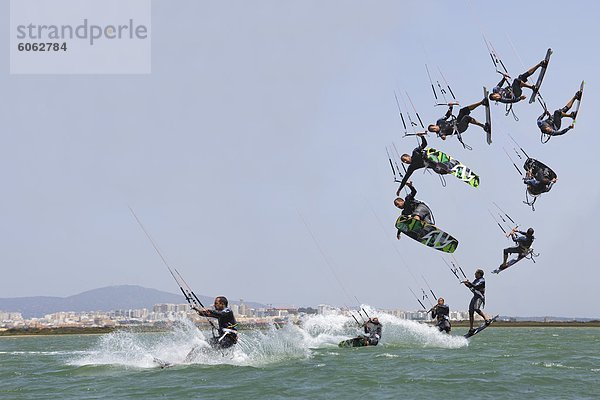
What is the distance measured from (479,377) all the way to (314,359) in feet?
20.9

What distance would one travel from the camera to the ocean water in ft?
49.0

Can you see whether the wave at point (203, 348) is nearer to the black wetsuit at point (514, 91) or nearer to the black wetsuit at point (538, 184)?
the black wetsuit at point (538, 184)

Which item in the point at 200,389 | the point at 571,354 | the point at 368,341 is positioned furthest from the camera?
the point at 368,341

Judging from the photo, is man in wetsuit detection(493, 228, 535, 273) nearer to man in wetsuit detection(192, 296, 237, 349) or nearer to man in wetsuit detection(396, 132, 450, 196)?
man in wetsuit detection(396, 132, 450, 196)

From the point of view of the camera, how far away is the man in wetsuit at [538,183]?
21.7m

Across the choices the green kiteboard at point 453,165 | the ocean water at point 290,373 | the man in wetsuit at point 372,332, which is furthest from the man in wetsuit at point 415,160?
the man in wetsuit at point 372,332

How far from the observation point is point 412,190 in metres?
21.2

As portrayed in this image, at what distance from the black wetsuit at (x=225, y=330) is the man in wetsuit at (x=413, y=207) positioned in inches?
244

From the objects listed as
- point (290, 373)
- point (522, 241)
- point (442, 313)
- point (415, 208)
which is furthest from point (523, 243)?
point (290, 373)

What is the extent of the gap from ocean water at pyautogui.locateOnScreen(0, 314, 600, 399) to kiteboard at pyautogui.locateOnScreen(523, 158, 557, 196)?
5.19 metres

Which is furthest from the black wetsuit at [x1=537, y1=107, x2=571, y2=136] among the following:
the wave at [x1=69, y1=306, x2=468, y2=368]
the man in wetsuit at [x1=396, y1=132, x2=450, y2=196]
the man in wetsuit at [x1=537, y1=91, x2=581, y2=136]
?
the wave at [x1=69, y1=306, x2=468, y2=368]

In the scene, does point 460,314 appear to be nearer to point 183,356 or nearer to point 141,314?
point 141,314

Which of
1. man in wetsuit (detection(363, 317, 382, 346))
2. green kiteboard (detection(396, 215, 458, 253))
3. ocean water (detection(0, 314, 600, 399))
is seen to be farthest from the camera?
man in wetsuit (detection(363, 317, 382, 346))

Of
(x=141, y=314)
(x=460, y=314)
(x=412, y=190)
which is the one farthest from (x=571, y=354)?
(x=141, y=314)
